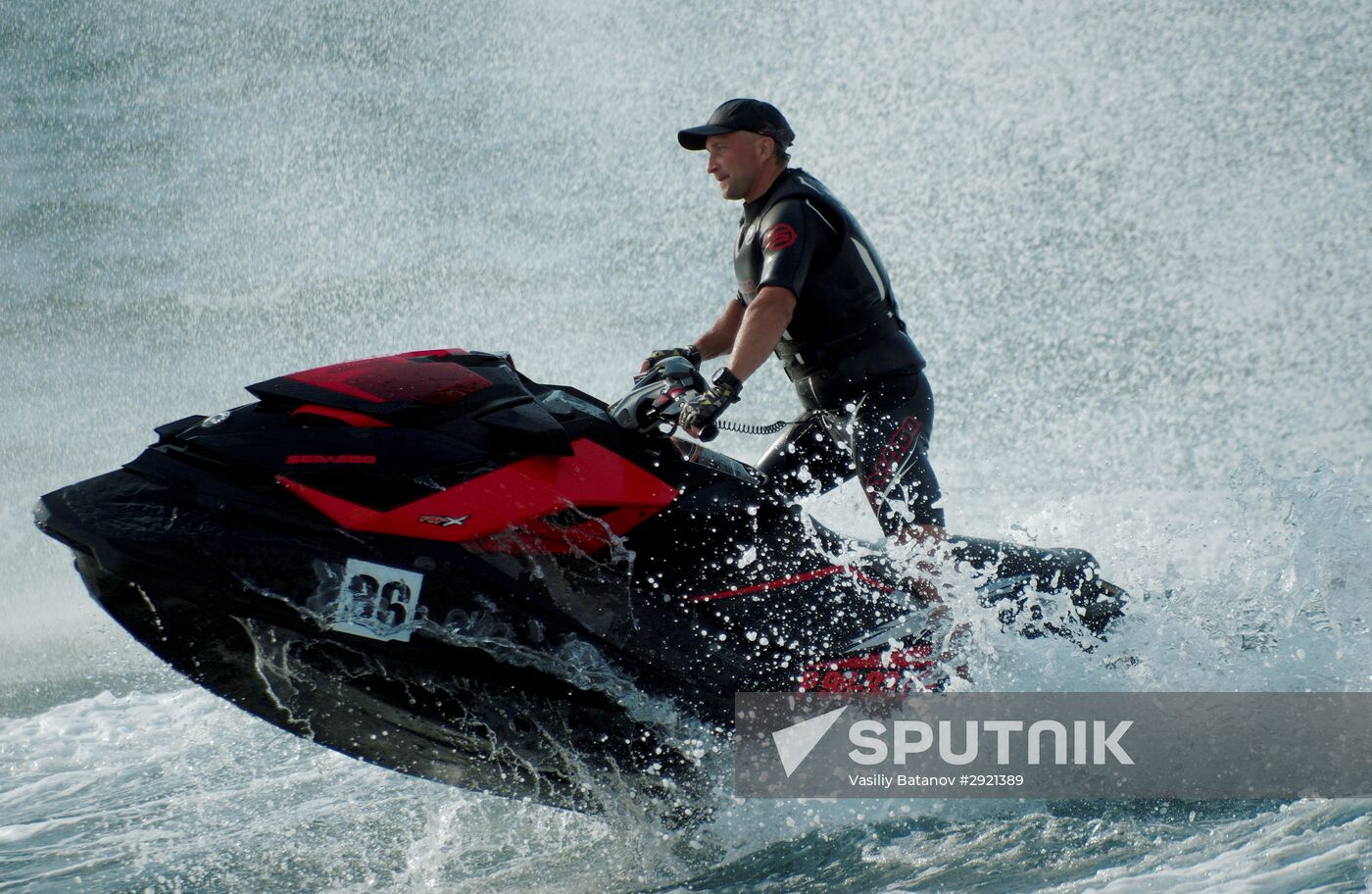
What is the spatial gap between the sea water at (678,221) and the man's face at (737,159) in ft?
7.72

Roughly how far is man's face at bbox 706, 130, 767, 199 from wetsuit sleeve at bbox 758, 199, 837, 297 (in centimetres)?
16

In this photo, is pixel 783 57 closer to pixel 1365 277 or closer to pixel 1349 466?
pixel 1365 277

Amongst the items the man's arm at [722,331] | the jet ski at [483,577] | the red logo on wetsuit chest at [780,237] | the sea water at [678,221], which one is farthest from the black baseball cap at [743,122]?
the sea water at [678,221]

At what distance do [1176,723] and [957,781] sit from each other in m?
0.51

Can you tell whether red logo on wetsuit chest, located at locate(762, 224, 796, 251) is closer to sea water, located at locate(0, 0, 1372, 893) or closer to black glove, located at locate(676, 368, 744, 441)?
black glove, located at locate(676, 368, 744, 441)

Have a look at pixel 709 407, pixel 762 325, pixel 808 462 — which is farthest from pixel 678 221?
pixel 709 407

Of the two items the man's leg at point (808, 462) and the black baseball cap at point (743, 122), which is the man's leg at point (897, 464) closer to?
the man's leg at point (808, 462)

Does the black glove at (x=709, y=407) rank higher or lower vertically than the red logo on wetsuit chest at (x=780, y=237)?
lower

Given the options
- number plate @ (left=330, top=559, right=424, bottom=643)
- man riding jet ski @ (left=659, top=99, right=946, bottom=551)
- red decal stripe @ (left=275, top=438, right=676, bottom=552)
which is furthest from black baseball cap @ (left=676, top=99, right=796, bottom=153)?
number plate @ (left=330, top=559, right=424, bottom=643)

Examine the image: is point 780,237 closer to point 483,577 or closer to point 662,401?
point 662,401

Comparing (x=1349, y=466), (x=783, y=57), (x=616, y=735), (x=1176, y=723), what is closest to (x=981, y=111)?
(x=783, y=57)

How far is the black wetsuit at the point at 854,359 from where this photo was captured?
8.66 feet

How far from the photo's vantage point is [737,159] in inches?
105

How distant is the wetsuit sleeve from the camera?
2496 mm
